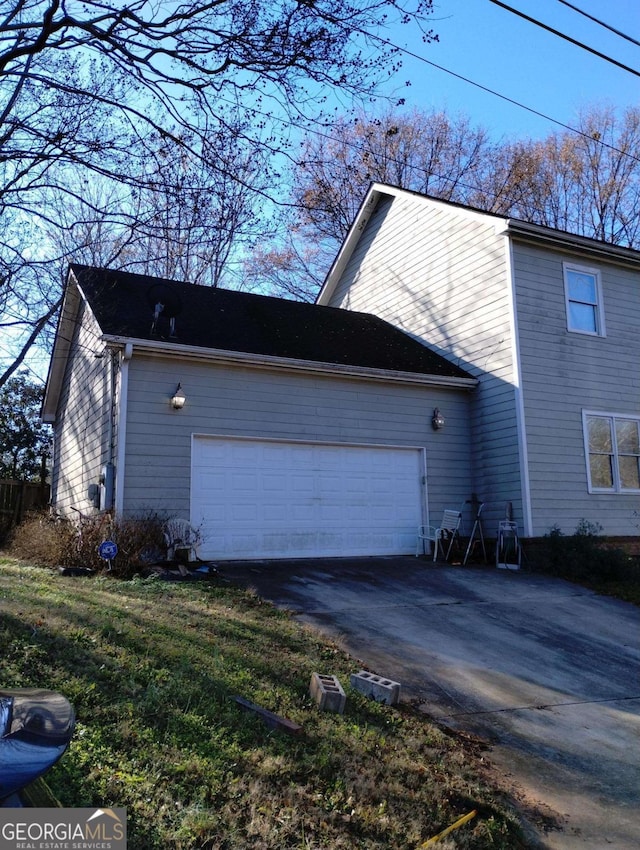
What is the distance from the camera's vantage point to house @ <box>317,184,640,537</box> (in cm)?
1222

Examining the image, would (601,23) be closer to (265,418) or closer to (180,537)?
(265,418)

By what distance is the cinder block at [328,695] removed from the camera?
4.52 metres

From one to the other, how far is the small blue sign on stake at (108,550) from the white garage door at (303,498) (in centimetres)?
185

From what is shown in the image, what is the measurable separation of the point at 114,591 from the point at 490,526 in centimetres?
746

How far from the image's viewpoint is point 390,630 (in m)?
7.16

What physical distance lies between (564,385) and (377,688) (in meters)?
9.16

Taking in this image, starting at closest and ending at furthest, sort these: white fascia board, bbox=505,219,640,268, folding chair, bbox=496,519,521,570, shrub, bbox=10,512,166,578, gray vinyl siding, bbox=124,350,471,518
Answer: shrub, bbox=10,512,166,578, gray vinyl siding, bbox=124,350,471,518, folding chair, bbox=496,519,521,570, white fascia board, bbox=505,219,640,268

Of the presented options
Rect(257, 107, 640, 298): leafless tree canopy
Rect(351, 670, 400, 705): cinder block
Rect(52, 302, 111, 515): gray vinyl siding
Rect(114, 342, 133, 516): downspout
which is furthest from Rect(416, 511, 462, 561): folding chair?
Rect(257, 107, 640, 298): leafless tree canopy

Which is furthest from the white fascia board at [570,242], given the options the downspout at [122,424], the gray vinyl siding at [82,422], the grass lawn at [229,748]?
the grass lawn at [229,748]

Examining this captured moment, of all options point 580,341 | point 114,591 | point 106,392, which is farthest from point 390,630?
point 580,341

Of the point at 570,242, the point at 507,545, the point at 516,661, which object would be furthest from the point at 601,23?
the point at 507,545

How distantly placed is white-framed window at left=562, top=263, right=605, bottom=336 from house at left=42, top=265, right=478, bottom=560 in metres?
2.37

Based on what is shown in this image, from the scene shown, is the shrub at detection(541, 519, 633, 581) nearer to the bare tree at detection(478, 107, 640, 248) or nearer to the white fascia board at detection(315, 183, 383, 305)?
the white fascia board at detection(315, 183, 383, 305)

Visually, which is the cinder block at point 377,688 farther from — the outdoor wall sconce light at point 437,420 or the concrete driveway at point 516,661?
the outdoor wall sconce light at point 437,420
